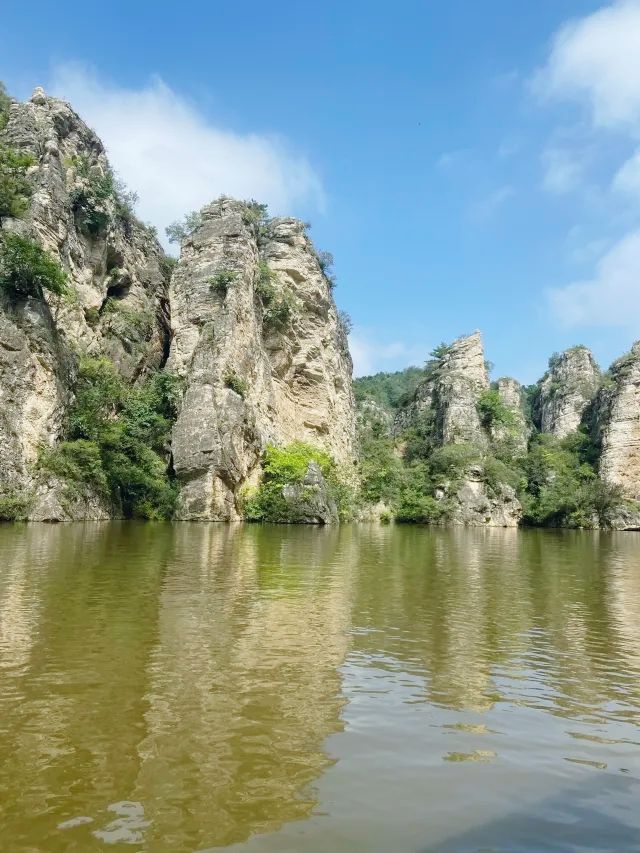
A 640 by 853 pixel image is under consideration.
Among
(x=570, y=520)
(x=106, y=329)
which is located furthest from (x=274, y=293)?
(x=570, y=520)

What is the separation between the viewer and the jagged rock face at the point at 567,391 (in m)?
87.6

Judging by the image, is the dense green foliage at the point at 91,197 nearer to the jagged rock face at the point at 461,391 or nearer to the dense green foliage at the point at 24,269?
the dense green foliage at the point at 24,269

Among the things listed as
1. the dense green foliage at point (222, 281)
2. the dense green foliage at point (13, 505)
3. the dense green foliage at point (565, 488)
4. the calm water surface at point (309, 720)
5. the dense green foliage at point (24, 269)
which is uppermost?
the dense green foliage at point (222, 281)

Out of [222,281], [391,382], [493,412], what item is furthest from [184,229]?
[391,382]

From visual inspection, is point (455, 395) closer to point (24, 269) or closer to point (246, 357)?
point (246, 357)

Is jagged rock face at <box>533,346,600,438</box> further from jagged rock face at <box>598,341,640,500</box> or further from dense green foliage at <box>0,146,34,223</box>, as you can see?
dense green foliage at <box>0,146,34,223</box>

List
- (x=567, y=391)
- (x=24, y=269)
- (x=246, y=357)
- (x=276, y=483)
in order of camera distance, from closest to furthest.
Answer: (x=24, y=269) → (x=276, y=483) → (x=246, y=357) → (x=567, y=391)

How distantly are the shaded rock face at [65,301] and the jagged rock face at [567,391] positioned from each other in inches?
2329

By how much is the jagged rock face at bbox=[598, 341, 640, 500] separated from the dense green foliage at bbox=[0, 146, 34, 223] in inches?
2349

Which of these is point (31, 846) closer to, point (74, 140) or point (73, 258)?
point (73, 258)

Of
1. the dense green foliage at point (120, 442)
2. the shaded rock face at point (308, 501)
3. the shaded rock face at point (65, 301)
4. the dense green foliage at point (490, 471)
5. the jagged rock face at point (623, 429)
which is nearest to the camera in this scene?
the shaded rock face at point (65, 301)

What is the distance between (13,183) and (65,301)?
23.7ft

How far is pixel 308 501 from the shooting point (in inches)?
1667

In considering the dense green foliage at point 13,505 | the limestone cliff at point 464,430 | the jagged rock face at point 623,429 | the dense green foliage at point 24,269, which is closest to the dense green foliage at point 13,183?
the dense green foliage at point 24,269
